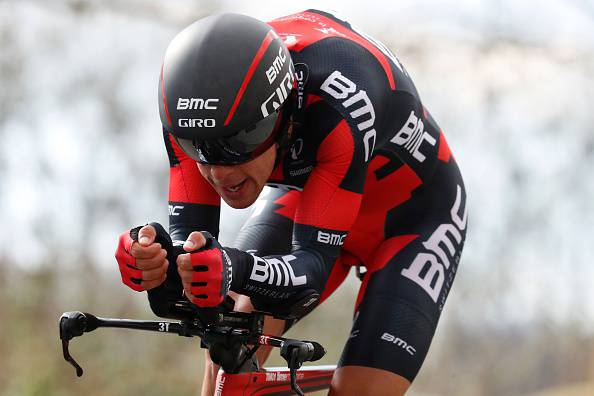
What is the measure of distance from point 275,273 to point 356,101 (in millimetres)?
744

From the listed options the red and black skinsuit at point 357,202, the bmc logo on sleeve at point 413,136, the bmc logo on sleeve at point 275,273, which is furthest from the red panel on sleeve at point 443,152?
the bmc logo on sleeve at point 275,273

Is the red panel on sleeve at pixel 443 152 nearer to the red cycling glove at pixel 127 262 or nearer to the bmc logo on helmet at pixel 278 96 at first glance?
the bmc logo on helmet at pixel 278 96

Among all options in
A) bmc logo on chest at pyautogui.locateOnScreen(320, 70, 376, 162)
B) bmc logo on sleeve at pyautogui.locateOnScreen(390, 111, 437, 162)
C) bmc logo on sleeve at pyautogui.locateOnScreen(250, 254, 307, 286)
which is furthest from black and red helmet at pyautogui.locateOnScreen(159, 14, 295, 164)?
bmc logo on sleeve at pyautogui.locateOnScreen(390, 111, 437, 162)

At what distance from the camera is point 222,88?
2.89 meters

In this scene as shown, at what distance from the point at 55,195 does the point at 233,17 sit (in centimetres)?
665

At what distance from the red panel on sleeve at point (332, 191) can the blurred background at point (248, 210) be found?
6287mm

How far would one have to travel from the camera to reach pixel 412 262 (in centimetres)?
378

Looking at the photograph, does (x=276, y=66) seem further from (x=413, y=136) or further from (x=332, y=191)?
(x=413, y=136)

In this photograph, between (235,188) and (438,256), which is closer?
(235,188)

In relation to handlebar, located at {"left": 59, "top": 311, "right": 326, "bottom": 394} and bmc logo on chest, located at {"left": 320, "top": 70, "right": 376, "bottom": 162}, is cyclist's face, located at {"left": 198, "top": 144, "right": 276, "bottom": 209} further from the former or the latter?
handlebar, located at {"left": 59, "top": 311, "right": 326, "bottom": 394}

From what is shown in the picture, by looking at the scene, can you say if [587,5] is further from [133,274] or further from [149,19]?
[133,274]

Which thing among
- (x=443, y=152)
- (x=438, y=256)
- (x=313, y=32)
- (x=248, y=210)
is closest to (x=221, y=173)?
(x=313, y=32)

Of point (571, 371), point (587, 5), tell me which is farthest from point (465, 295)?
point (587, 5)

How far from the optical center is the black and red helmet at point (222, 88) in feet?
9.49
